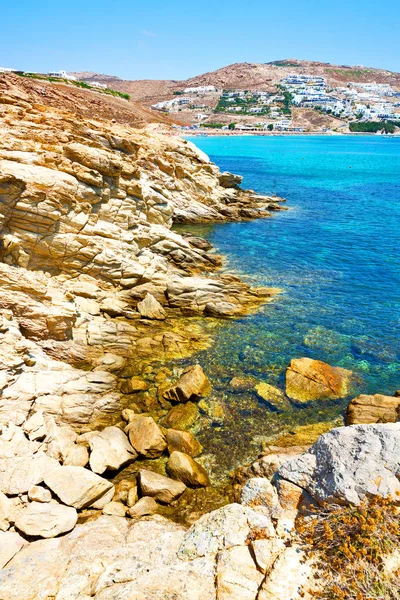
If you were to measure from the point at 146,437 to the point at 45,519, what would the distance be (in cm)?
524

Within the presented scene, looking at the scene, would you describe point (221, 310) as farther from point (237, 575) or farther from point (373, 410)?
point (237, 575)

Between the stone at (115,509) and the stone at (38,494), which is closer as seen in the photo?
the stone at (38,494)

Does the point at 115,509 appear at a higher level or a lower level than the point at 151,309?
lower

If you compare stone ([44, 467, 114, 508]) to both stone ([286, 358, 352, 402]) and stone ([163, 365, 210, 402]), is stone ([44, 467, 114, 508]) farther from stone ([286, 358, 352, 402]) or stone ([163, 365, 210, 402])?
stone ([286, 358, 352, 402])

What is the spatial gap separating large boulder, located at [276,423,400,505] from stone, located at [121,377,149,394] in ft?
32.7

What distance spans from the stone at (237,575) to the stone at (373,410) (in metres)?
10.5

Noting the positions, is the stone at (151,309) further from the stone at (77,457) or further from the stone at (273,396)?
the stone at (77,457)

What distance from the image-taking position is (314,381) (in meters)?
20.2

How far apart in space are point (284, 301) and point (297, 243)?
1646 centimetres

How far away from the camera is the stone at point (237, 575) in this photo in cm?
802

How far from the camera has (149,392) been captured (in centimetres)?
1930

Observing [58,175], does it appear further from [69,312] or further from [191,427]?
[191,427]

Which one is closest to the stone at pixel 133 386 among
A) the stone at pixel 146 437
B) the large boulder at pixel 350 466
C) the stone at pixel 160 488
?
the stone at pixel 146 437

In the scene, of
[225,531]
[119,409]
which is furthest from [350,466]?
[119,409]
